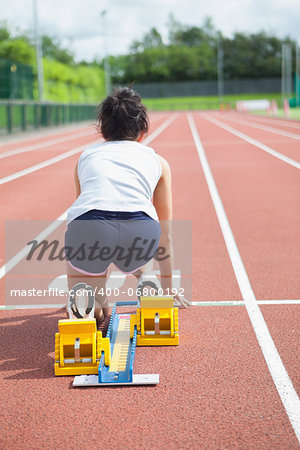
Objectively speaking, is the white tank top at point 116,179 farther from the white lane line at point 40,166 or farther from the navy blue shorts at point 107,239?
the white lane line at point 40,166

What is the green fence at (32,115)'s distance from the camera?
82.7 feet

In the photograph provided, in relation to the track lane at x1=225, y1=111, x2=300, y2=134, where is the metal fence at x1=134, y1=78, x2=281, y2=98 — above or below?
above

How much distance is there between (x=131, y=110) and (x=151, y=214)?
0.65 meters

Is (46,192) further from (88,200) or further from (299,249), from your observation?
(88,200)

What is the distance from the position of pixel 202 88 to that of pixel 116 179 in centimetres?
11594

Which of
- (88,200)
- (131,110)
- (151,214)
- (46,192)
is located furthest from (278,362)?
(46,192)

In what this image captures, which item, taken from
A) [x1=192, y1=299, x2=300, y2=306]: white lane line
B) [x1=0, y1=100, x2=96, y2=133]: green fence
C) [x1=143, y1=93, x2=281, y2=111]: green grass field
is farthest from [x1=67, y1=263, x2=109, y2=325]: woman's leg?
[x1=143, y1=93, x2=281, y2=111]: green grass field

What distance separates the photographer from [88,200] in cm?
334

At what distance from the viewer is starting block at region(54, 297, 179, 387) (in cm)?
320

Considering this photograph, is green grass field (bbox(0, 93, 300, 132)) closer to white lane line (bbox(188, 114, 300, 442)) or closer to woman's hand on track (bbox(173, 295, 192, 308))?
white lane line (bbox(188, 114, 300, 442))

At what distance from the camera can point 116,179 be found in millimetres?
3363

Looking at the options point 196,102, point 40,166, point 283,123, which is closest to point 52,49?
point 196,102

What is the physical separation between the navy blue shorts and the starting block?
13.0 inches

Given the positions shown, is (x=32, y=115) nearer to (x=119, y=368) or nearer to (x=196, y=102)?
(x=119, y=368)
